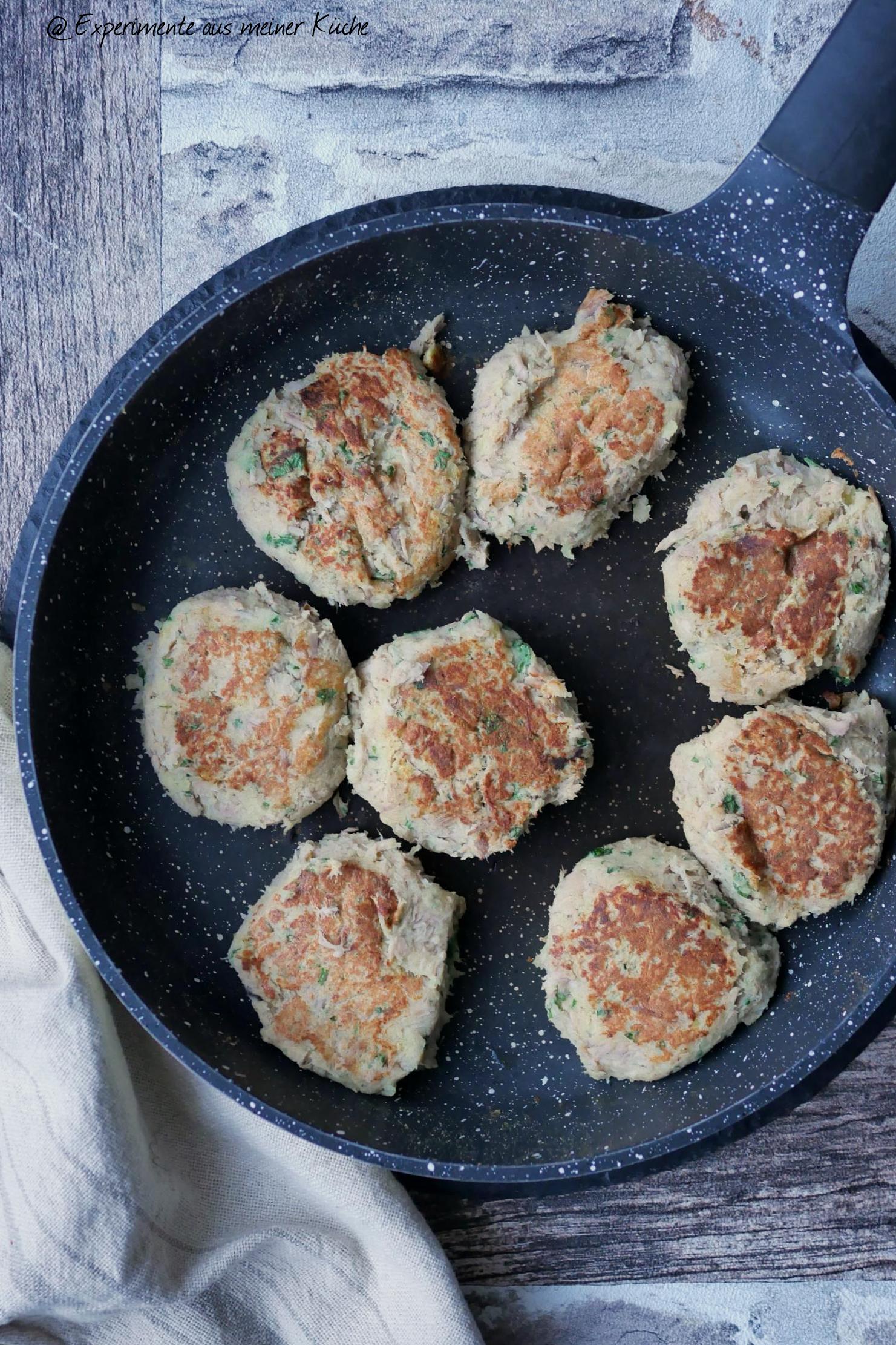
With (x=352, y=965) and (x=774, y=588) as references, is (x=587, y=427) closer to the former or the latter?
(x=774, y=588)

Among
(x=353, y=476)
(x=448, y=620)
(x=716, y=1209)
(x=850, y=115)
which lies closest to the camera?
(x=850, y=115)

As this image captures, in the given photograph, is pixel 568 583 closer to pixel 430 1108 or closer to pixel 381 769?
pixel 381 769

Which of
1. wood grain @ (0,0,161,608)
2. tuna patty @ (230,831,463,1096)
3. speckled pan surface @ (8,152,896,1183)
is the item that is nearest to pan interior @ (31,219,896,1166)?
speckled pan surface @ (8,152,896,1183)

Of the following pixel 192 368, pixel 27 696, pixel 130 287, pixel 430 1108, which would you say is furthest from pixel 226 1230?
Answer: pixel 130 287

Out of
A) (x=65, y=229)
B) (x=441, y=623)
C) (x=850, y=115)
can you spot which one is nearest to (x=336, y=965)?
(x=441, y=623)

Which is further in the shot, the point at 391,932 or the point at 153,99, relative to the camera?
the point at 153,99

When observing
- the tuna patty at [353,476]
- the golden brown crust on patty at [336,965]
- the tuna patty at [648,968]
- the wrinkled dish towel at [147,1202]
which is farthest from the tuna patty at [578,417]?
the wrinkled dish towel at [147,1202]
